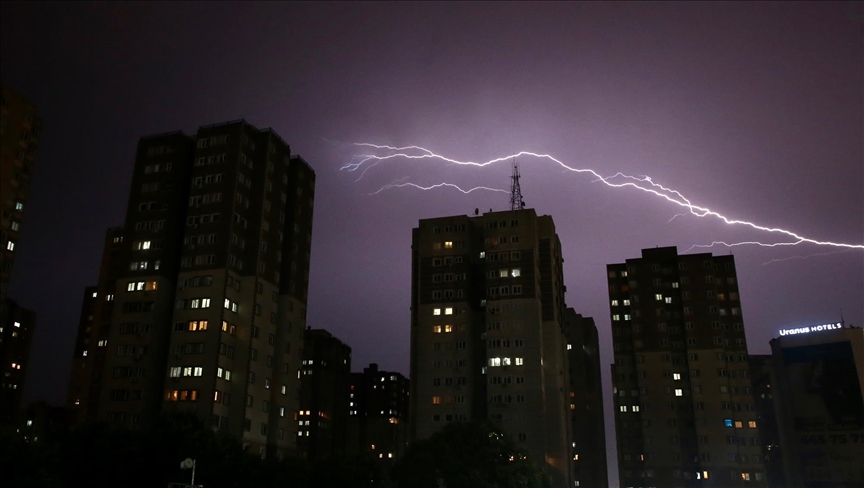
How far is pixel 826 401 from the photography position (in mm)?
178500

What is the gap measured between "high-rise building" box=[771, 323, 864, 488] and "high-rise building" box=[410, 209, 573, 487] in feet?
246

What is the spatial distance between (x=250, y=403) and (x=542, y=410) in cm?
5494

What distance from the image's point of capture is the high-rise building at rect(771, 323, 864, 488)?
173750mm

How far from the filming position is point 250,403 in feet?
336

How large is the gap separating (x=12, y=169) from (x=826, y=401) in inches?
7228

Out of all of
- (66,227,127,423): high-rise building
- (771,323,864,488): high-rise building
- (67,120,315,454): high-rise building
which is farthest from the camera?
(771,323,864,488): high-rise building

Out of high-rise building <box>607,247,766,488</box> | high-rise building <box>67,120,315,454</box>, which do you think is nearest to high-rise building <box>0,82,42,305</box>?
high-rise building <box>67,120,315,454</box>

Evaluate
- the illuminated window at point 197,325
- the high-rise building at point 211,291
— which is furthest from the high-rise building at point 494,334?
the illuminated window at point 197,325

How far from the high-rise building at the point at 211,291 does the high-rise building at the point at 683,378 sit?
96.3 metres

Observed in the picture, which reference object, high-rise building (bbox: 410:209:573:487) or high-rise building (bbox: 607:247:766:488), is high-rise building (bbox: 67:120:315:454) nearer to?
high-rise building (bbox: 410:209:573:487)

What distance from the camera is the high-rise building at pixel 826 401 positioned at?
570ft

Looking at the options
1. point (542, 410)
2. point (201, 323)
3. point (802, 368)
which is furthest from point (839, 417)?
point (201, 323)

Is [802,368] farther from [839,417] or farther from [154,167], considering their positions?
[154,167]

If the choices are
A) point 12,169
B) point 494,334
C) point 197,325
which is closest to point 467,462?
point 197,325
